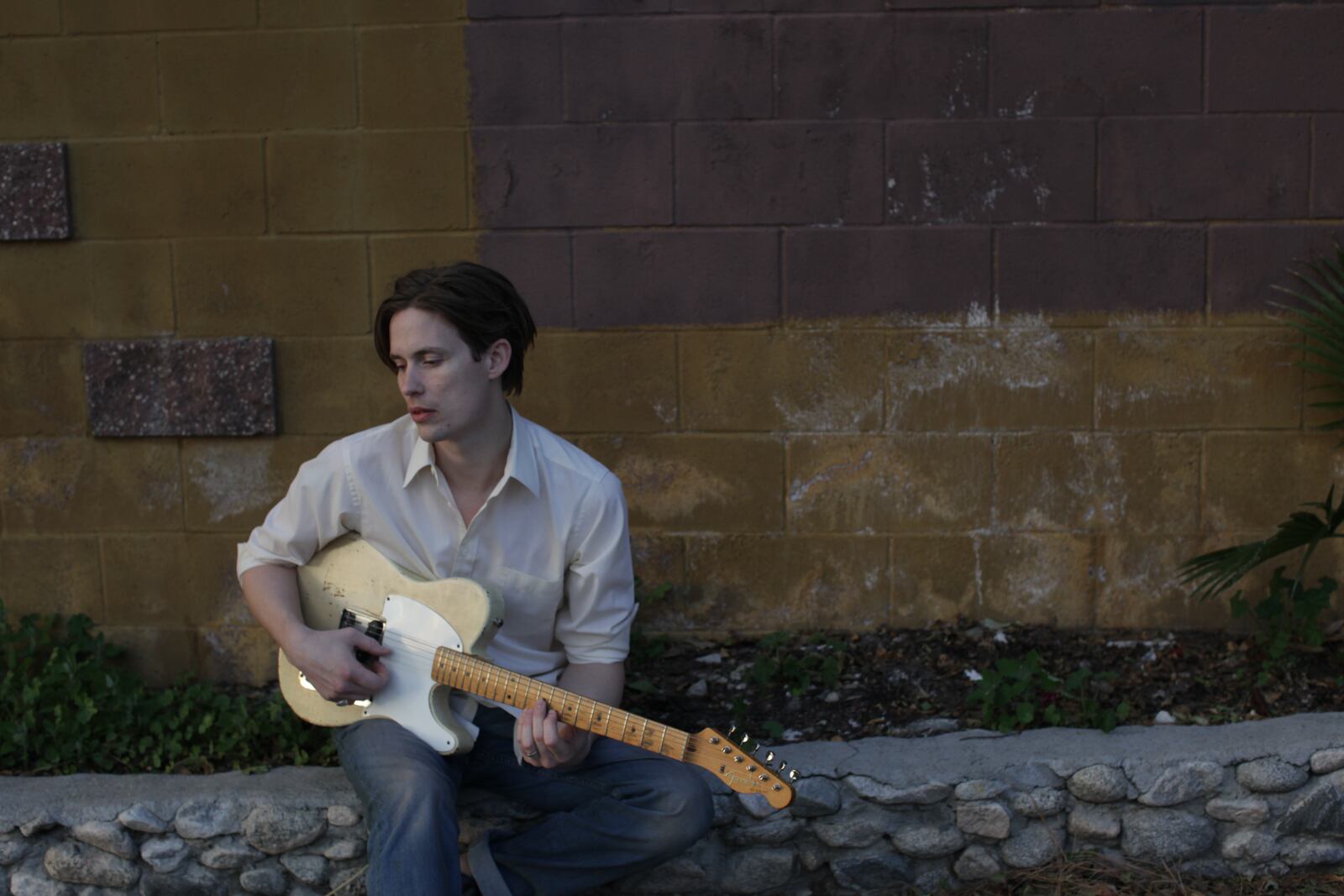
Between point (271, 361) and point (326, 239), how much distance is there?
16.4 inches

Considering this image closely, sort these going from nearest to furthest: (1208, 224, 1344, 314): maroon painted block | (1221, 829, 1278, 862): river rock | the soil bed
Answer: (1221, 829, 1278, 862): river rock
the soil bed
(1208, 224, 1344, 314): maroon painted block

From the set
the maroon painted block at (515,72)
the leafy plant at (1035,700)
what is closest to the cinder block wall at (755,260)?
the maroon painted block at (515,72)

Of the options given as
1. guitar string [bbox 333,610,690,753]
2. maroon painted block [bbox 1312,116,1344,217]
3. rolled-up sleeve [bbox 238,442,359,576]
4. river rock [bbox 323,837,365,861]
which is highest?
maroon painted block [bbox 1312,116,1344,217]

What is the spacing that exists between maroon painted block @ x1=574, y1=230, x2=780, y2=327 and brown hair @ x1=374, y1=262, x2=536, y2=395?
3.35 ft

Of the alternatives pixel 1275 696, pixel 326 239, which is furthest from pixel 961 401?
pixel 326 239

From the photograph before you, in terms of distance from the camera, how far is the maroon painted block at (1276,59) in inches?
151

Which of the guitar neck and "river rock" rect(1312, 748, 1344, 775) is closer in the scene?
the guitar neck

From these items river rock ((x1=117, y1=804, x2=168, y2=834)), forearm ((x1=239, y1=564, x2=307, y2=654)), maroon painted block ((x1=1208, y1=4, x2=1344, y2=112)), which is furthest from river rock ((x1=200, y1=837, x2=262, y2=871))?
maroon painted block ((x1=1208, y1=4, x2=1344, y2=112))

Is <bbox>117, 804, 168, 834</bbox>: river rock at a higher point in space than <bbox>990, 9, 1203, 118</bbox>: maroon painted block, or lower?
lower

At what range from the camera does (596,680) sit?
293 centimetres

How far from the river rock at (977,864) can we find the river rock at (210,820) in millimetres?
1742

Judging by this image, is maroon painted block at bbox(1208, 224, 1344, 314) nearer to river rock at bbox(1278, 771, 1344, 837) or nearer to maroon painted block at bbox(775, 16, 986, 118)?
maroon painted block at bbox(775, 16, 986, 118)

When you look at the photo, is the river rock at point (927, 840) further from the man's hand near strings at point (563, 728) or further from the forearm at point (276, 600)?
the forearm at point (276, 600)

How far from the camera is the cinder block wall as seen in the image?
3906 mm
